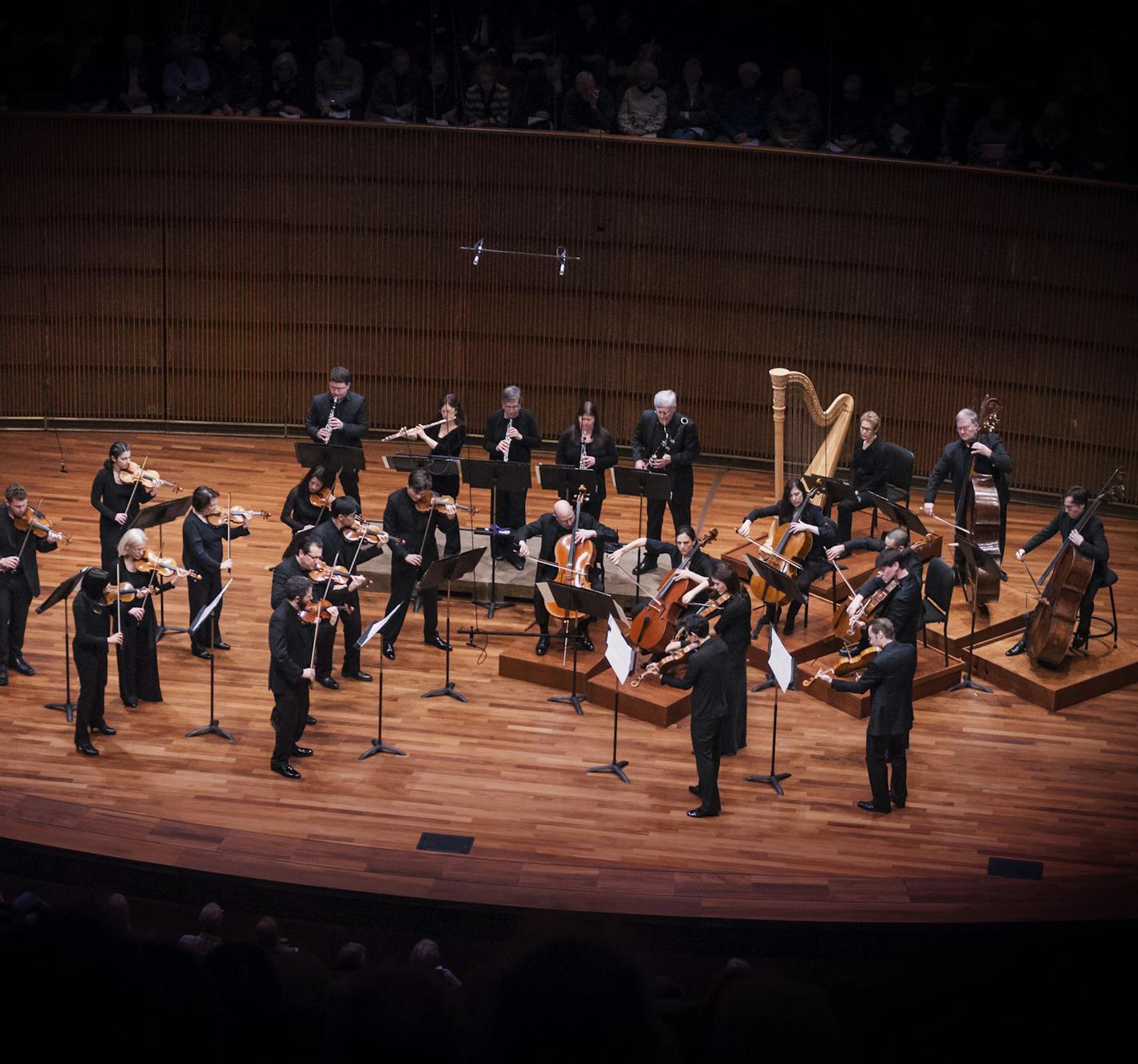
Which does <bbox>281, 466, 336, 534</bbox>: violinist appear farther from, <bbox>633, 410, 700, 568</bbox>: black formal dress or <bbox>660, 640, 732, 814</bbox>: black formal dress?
<bbox>660, 640, 732, 814</bbox>: black formal dress

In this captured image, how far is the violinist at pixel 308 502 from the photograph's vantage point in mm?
9539

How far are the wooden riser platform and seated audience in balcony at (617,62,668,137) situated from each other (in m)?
5.49

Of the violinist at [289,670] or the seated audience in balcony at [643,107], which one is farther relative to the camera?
the seated audience in balcony at [643,107]

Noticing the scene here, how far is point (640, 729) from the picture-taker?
8648 mm

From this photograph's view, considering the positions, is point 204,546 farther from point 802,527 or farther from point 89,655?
point 802,527

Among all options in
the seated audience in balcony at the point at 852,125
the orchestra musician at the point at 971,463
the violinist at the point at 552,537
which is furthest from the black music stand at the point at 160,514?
the seated audience in balcony at the point at 852,125

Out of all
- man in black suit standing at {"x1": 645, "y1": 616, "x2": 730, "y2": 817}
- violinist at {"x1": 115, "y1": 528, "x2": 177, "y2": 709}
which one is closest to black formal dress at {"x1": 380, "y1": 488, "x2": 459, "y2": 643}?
violinist at {"x1": 115, "y1": 528, "x2": 177, "y2": 709}

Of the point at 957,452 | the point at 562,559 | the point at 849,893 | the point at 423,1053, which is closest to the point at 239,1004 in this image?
the point at 423,1053

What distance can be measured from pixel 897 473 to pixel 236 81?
22.0ft

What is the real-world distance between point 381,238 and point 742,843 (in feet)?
25.0

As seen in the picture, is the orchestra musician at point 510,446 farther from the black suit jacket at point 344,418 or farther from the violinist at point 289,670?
the violinist at point 289,670

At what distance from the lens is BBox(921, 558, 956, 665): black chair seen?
9547 millimetres

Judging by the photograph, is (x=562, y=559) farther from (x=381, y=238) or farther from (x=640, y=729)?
(x=381, y=238)

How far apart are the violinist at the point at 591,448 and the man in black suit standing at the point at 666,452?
0.24 m
